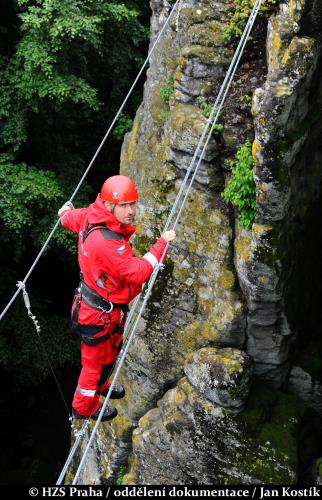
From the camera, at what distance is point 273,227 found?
593cm

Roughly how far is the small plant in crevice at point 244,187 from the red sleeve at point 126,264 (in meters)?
1.87

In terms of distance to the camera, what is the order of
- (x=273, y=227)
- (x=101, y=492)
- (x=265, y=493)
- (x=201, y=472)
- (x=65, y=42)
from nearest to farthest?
(x=273, y=227) < (x=265, y=493) < (x=201, y=472) < (x=101, y=492) < (x=65, y=42)

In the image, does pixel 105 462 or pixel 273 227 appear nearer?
pixel 273 227

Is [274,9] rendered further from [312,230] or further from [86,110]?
[86,110]

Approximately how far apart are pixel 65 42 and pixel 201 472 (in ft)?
22.2

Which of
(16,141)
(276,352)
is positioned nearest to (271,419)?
(276,352)

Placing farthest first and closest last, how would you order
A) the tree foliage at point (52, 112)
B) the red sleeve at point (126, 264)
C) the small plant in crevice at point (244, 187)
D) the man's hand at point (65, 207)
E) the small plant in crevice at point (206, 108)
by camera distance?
the tree foliage at point (52, 112)
the small plant in crevice at point (206, 108)
the small plant in crevice at point (244, 187)
the man's hand at point (65, 207)
the red sleeve at point (126, 264)

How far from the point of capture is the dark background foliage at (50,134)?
8797 mm

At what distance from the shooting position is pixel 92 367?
5293mm

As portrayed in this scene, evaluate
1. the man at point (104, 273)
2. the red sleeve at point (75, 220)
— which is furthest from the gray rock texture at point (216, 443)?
the red sleeve at point (75, 220)

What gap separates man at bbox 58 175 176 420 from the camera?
14.7 feet

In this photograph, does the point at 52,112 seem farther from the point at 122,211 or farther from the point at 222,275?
the point at 122,211

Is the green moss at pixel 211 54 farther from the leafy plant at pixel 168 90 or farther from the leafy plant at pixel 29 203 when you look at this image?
the leafy plant at pixel 29 203

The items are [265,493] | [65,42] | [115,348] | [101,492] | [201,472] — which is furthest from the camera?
[65,42]
